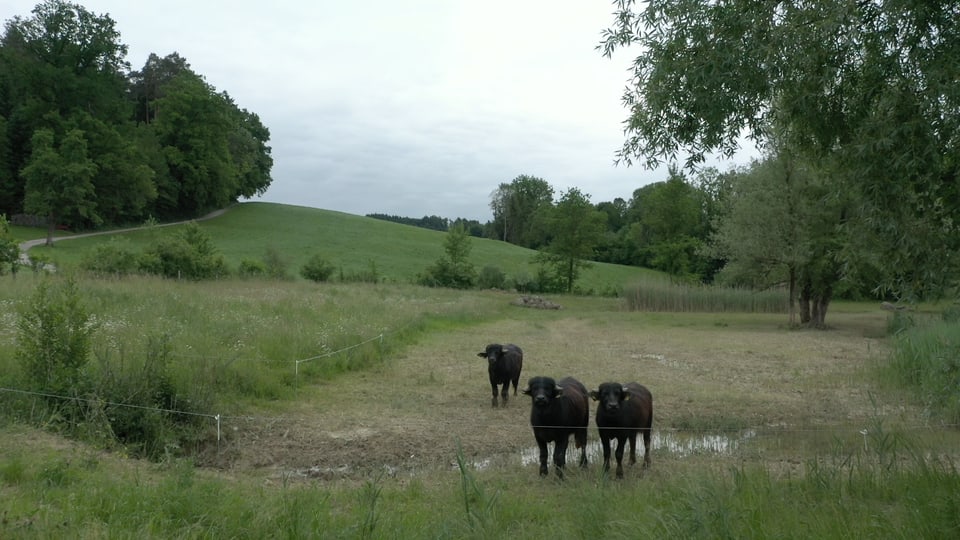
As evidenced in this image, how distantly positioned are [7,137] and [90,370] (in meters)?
61.9

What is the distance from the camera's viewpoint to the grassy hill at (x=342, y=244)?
56.1 meters

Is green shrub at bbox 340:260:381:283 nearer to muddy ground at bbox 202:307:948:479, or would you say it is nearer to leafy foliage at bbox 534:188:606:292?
leafy foliage at bbox 534:188:606:292

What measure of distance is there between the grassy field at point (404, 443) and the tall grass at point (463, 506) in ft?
0.08

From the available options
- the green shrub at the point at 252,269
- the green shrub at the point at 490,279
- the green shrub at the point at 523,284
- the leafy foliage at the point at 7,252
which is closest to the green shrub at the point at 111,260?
the leafy foliage at the point at 7,252

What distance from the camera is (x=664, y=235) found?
70938mm

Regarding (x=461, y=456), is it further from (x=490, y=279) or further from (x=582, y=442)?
(x=490, y=279)

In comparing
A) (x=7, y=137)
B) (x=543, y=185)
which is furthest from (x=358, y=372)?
(x=543, y=185)

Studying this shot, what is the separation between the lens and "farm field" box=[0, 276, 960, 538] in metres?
5.31

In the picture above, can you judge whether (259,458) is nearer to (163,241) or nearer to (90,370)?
(90,370)

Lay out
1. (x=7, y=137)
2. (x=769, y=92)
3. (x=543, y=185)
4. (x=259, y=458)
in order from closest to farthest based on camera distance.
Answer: (x=769, y=92) < (x=259, y=458) < (x=7, y=137) < (x=543, y=185)

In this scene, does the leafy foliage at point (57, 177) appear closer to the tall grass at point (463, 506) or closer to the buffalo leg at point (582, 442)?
the tall grass at point (463, 506)

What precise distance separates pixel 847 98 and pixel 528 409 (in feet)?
24.3

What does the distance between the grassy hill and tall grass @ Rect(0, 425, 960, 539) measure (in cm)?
4251

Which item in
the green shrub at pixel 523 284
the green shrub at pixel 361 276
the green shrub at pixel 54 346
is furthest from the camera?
the green shrub at pixel 523 284
